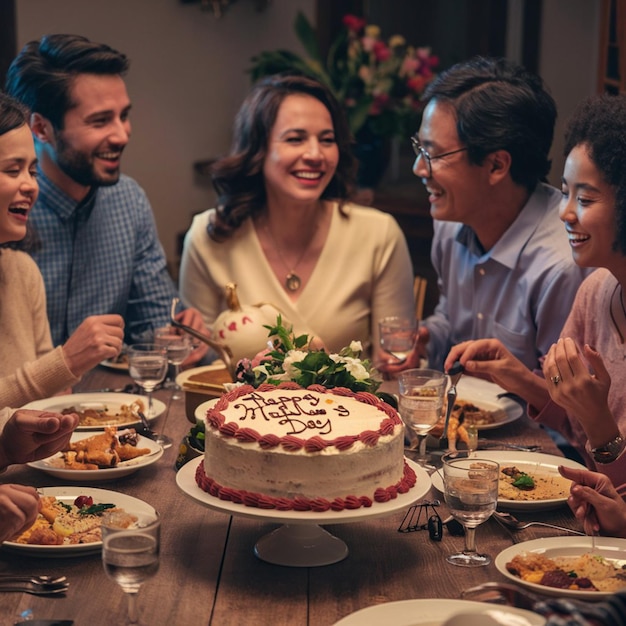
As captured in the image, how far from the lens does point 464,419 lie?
8.50 feet

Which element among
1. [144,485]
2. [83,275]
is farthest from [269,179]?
[144,485]

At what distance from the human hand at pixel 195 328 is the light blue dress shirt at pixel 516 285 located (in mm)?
780

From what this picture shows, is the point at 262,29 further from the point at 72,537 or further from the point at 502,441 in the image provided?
the point at 72,537

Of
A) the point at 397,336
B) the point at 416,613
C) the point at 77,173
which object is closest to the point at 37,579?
the point at 416,613

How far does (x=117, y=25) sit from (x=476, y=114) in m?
2.72

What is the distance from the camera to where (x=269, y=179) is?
3.63 meters

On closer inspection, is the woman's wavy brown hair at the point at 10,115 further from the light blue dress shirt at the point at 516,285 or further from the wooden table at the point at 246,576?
the light blue dress shirt at the point at 516,285

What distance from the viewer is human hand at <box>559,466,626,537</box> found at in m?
1.85

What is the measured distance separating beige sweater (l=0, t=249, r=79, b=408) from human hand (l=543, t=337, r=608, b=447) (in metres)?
1.28

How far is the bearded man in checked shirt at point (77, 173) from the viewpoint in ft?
11.9

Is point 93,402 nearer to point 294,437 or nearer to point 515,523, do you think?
point 294,437

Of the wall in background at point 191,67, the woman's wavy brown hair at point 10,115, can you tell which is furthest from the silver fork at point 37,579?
the wall in background at point 191,67

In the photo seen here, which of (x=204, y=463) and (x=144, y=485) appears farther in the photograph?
(x=144, y=485)

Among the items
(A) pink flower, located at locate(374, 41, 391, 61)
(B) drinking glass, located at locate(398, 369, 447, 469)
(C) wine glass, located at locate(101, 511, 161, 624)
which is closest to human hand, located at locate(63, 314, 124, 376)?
(B) drinking glass, located at locate(398, 369, 447, 469)
